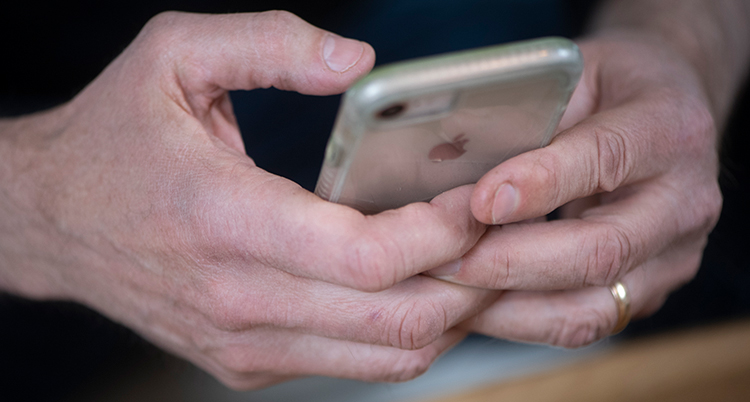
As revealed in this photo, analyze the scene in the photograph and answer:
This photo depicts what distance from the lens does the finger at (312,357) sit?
1.73 feet

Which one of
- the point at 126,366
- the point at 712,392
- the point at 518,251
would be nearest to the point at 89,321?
the point at 126,366

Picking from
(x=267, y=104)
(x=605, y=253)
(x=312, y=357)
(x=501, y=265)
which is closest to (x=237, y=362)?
(x=312, y=357)

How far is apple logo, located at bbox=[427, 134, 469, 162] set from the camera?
371 mm

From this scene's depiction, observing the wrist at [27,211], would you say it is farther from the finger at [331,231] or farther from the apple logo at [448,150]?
the apple logo at [448,150]

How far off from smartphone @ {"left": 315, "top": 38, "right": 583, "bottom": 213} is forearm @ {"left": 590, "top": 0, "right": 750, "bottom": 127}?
0.49 metres

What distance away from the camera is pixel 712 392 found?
1.02m

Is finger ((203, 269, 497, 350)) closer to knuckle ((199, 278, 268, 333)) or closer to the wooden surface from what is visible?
knuckle ((199, 278, 268, 333))

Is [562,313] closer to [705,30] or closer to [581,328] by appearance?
[581,328]

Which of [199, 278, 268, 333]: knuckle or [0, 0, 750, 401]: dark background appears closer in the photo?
[199, 278, 268, 333]: knuckle

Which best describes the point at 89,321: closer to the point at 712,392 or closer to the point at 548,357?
the point at 548,357

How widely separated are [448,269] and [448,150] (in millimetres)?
130

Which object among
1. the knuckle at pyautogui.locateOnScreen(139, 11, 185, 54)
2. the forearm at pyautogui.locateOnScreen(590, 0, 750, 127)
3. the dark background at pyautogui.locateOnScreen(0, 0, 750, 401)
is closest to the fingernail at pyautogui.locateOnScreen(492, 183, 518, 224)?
the knuckle at pyautogui.locateOnScreen(139, 11, 185, 54)

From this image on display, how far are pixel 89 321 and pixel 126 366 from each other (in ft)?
0.50

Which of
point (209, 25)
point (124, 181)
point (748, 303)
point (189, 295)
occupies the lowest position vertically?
point (748, 303)
